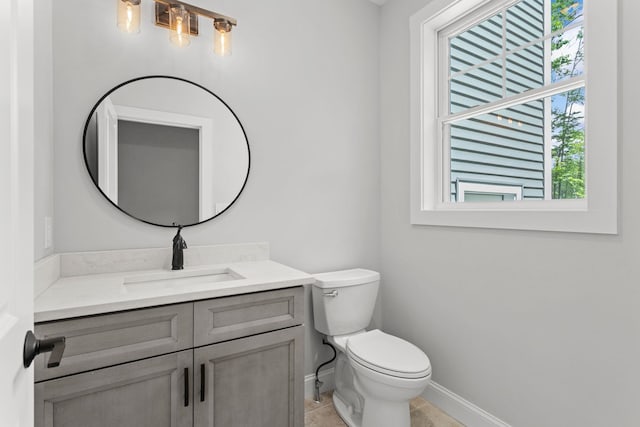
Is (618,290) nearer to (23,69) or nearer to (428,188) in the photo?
(428,188)

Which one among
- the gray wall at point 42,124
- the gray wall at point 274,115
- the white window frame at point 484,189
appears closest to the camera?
the gray wall at point 42,124

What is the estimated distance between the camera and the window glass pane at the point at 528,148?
59.6 inches

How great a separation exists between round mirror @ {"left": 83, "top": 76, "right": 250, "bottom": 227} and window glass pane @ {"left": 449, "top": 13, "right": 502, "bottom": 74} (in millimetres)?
Result: 1409

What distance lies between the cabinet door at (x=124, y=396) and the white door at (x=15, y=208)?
454 mm

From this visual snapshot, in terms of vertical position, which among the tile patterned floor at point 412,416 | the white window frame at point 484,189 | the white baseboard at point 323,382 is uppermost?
the white window frame at point 484,189

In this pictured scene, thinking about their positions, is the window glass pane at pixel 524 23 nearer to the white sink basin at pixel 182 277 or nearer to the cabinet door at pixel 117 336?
the white sink basin at pixel 182 277

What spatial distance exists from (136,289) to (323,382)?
4.35ft

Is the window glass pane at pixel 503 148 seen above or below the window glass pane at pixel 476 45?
below

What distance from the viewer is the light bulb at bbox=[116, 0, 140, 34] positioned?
1.47 meters

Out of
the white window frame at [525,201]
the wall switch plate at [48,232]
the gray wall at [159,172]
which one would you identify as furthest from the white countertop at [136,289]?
the white window frame at [525,201]

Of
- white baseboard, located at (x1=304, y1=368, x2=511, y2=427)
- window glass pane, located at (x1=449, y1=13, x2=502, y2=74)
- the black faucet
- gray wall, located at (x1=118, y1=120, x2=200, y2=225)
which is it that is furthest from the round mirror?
window glass pane, located at (x1=449, y1=13, x2=502, y2=74)

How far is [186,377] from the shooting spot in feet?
3.92

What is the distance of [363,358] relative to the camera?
5.18 feet

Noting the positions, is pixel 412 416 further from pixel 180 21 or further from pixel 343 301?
pixel 180 21
